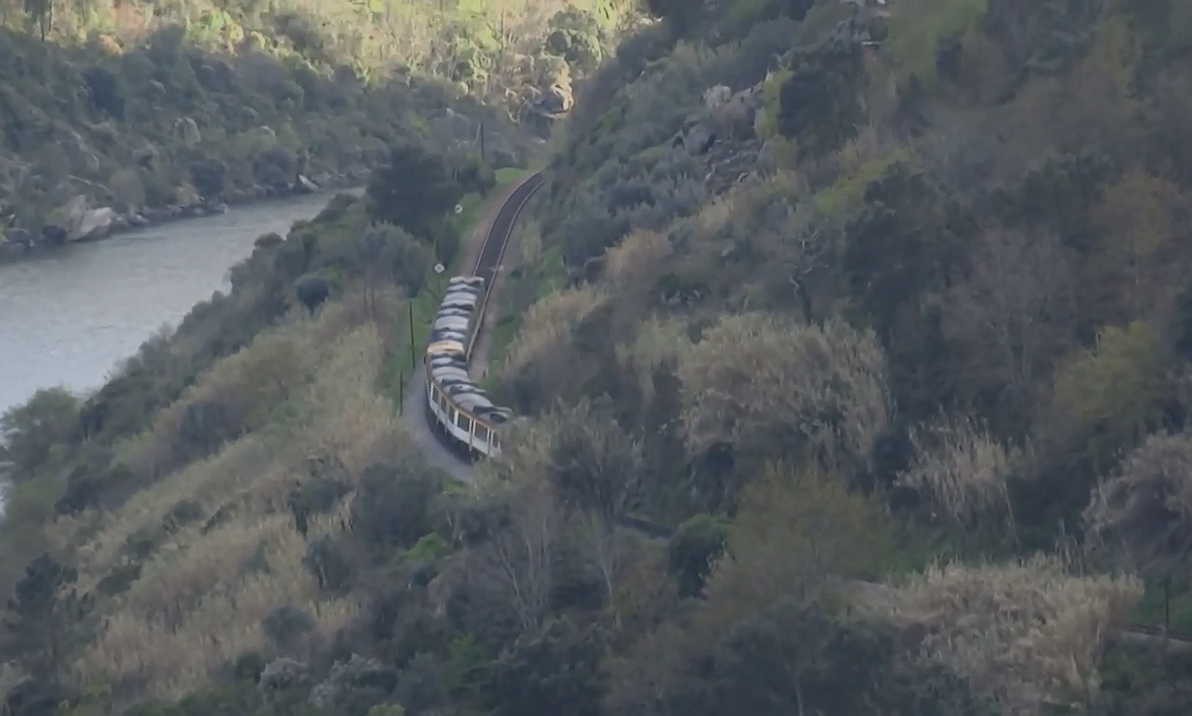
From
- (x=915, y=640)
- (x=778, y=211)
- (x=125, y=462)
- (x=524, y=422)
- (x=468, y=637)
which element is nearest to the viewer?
(x=915, y=640)

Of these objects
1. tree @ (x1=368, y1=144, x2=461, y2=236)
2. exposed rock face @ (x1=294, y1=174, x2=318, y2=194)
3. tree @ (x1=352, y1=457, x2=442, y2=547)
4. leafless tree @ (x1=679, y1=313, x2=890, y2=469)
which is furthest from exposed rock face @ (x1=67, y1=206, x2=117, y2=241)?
leafless tree @ (x1=679, y1=313, x2=890, y2=469)

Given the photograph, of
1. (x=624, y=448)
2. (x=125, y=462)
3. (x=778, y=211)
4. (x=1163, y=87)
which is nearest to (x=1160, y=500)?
(x=624, y=448)

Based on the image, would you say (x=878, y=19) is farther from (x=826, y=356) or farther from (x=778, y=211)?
(x=826, y=356)

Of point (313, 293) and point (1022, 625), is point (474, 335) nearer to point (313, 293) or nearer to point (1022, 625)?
point (313, 293)

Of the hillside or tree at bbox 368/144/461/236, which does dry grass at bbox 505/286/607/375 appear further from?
the hillside

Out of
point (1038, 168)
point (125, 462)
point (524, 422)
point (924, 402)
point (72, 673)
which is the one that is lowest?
point (125, 462)

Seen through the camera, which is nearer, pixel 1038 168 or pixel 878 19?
pixel 1038 168
